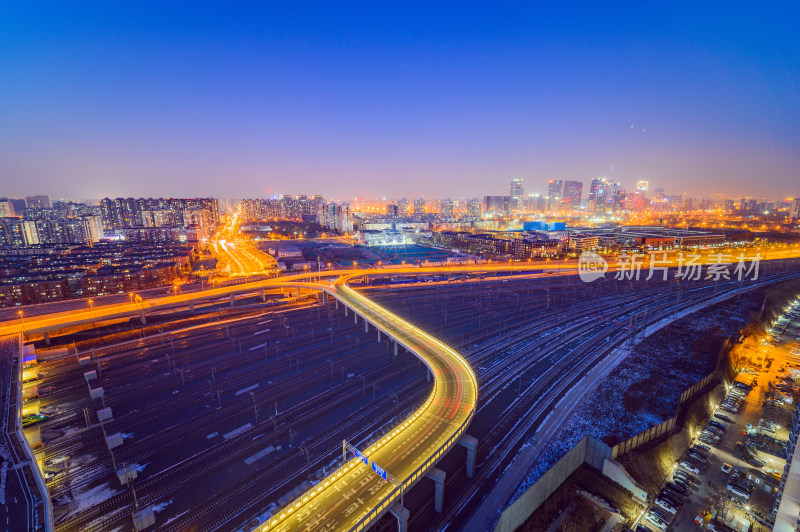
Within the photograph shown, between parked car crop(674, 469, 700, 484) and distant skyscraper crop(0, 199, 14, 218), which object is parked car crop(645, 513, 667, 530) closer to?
parked car crop(674, 469, 700, 484)

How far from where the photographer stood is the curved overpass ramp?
1338 centimetres

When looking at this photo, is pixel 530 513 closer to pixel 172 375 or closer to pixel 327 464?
pixel 327 464

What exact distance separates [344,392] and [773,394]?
113 feet

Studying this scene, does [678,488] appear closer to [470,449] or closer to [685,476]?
[685,476]

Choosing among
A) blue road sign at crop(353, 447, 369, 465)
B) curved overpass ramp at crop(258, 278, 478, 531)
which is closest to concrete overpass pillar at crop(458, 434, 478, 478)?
curved overpass ramp at crop(258, 278, 478, 531)

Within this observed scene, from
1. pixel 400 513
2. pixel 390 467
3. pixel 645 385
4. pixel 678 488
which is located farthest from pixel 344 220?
pixel 400 513

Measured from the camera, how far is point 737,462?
20.9 m

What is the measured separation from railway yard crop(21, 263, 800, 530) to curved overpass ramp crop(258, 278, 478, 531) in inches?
116

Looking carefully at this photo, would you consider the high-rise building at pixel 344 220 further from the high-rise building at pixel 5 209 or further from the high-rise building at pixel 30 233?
the high-rise building at pixel 5 209

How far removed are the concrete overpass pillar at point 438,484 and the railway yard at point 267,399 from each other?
41cm

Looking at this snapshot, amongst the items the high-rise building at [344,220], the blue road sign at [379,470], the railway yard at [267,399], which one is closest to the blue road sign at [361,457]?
the blue road sign at [379,470]

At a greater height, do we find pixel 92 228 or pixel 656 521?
pixel 92 228

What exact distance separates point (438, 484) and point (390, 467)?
289 cm

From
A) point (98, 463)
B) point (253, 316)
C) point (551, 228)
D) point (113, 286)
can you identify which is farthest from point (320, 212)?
point (98, 463)
